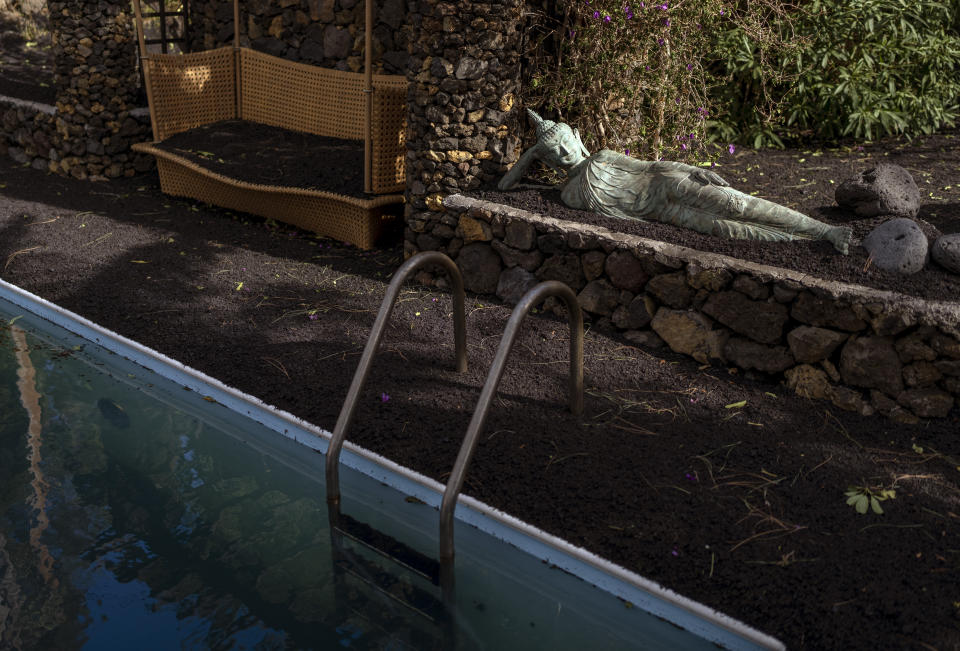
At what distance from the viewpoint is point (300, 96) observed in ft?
22.4

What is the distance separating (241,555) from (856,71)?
18.6 ft

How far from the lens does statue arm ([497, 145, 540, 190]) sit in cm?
456

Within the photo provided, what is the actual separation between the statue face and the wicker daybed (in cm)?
123

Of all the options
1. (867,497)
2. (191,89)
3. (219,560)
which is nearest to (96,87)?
(191,89)

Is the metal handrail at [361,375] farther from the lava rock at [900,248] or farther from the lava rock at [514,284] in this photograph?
the lava rock at [900,248]

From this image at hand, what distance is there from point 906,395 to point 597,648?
1818 millimetres

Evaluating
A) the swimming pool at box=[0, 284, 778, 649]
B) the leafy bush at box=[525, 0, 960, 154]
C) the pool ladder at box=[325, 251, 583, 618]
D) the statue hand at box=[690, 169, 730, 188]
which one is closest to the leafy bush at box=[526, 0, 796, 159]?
the leafy bush at box=[525, 0, 960, 154]

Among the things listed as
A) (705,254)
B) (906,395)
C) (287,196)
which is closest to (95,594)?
(705,254)

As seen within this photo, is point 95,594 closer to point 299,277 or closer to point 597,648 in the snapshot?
point 597,648

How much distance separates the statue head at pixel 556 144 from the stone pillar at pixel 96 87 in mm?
4075

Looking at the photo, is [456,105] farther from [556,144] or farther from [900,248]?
[900,248]

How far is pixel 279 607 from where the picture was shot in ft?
8.76

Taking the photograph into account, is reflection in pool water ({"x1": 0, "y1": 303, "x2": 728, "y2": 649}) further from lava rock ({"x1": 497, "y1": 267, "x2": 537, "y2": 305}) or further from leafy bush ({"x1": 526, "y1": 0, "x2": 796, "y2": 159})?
leafy bush ({"x1": 526, "y1": 0, "x2": 796, "y2": 159})

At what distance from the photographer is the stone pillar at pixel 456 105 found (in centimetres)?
452
